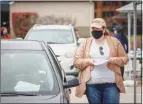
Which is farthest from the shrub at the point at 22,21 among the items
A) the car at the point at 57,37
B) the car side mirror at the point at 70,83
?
the car side mirror at the point at 70,83

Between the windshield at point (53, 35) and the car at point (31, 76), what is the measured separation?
8142mm

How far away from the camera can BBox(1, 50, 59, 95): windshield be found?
5.73m

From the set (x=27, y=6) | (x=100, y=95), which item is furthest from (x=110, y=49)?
(x=27, y=6)

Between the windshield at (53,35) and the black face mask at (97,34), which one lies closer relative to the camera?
the black face mask at (97,34)

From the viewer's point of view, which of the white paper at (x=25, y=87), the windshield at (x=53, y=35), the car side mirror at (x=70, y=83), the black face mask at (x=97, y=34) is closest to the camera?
the white paper at (x=25, y=87)

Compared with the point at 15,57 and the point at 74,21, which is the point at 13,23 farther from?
the point at 15,57

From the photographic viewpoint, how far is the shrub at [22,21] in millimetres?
32625

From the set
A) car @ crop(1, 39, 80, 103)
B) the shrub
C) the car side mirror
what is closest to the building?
the shrub

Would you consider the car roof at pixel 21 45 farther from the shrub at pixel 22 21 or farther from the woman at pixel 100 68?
the shrub at pixel 22 21

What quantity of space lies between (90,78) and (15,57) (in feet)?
3.33

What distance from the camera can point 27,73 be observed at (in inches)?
237

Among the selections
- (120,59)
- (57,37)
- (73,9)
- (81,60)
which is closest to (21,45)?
(81,60)

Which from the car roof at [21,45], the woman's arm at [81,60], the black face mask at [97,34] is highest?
the black face mask at [97,34]

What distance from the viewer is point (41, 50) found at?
6395mm
